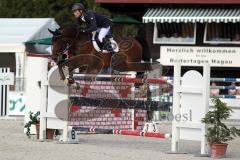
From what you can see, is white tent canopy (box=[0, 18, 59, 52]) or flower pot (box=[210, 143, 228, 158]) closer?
flower pot (box=[210, 143, 228, 158])

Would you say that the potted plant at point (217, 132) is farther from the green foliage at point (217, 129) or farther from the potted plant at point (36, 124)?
the potted plant at point (36, 124)

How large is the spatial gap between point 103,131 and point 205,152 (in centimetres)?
174

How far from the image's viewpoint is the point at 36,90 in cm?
1289

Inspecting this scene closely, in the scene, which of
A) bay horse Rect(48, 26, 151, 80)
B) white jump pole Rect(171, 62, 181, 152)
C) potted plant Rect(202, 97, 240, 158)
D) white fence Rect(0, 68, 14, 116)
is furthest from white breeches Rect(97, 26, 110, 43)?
white fence Rect(0, 68, 14, 116)

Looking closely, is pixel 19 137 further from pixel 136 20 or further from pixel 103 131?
pixel 136 20

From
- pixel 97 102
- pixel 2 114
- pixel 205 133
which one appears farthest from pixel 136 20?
pixel 205 133

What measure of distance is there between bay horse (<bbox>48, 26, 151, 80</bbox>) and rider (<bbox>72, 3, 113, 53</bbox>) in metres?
0.20

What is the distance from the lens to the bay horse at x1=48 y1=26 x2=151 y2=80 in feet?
41.2

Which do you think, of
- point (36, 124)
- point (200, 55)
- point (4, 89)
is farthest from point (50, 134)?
point (200, 55)

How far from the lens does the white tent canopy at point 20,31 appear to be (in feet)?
91.9

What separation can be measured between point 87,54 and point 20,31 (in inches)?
673

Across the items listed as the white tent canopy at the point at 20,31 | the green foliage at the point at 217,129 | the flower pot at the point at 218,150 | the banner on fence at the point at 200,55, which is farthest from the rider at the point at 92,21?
the white tent canopy at the point at 20,31

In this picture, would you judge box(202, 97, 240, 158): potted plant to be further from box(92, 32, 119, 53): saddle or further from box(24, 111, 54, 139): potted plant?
box(92, 32, 119, 53): saddle

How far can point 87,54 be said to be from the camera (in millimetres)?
13070
